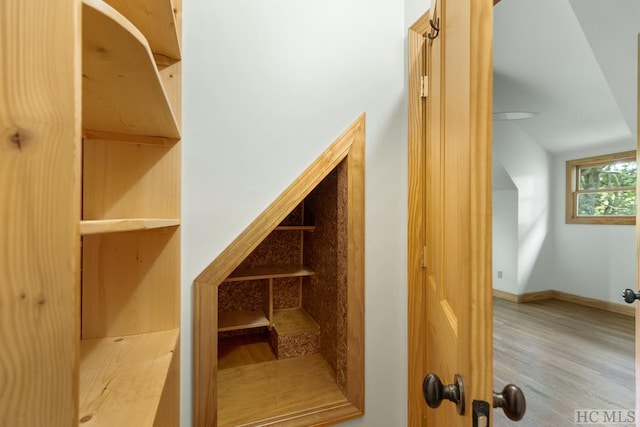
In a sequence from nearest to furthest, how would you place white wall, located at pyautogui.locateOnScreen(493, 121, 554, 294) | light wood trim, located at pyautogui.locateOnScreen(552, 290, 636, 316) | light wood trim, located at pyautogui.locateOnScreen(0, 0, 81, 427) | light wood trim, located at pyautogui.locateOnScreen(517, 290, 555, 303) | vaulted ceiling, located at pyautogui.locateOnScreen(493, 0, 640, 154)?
light wood trim, located at pyautogui.locateOnScreen(0, 0, 81, 427) → vaulted ceiling, located at pyautogui.locateOnScreen(493, 0, 640, 154) → light wood trim, located at pyautogui.locateOnScreen(552, 290, 636, 316) → white wall, located at pyautogui.locateOnScreen(493, 121, 554, 294) → light wood trim, located at pyautogui.locateOnScreen(517, 290, 555, 303)

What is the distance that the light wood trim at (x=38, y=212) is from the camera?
31 centimetres

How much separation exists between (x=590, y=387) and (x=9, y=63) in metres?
3.60

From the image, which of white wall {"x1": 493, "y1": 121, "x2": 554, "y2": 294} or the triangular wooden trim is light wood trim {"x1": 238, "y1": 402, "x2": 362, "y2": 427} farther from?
white wall {"x1": 493, "y1": 121, "x2": 554, "y2": 294}

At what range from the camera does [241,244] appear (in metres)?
1.11

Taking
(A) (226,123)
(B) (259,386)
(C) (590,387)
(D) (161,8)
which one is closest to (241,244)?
(A) (226,123)

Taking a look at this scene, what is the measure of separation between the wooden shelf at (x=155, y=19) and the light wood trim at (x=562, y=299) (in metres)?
5.45

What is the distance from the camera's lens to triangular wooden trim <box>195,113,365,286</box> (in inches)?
42.2

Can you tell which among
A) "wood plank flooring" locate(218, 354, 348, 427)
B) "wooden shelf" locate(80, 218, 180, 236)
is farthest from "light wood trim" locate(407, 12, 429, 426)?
"wooden shelf" locate(80, 218, 180, 236)

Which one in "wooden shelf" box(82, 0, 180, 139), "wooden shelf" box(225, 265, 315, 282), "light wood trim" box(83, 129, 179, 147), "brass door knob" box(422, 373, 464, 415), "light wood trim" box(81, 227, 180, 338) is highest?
"wooden shelf" box(82, 0, 180, 139)

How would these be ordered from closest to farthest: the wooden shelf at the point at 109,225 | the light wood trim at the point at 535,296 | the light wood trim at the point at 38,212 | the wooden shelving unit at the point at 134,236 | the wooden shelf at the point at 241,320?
the light wood trim at the point at 38,212 < the wooden shelf at the point at 109,225 < the wooden shelving unit at the point at 134,236 < the wooden shelf at the point at 241,320 < the light wood trim at the point at 535,296

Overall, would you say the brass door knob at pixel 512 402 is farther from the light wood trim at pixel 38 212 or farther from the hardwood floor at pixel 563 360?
the hardwood floor at pixel 563 360

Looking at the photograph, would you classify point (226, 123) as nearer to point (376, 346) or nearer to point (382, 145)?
point (382, 145)

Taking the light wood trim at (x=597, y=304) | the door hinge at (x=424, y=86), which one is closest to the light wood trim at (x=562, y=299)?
the light wood trim at (x=597, y=304)

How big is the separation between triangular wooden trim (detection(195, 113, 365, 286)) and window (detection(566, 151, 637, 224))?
4557 millimetres
